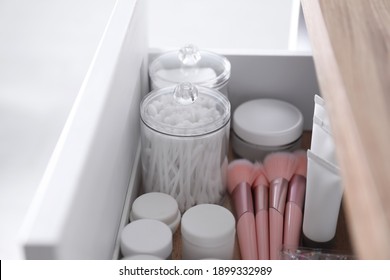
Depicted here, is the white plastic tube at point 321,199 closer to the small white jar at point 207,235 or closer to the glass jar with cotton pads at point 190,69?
the small white jar at point 207,235

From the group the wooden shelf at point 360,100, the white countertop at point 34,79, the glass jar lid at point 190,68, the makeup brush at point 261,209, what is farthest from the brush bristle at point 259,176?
the white countertop at point 34,79

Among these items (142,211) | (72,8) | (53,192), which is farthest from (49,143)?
(53,192)

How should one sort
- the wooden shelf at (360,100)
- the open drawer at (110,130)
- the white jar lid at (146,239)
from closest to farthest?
the wooden shelf at (360,100) → the open drawer at (110,130) → the white jar lid at (146,239)

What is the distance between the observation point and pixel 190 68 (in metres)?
0.73

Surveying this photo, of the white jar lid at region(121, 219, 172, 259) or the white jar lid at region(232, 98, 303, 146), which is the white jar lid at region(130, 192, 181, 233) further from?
the white jar lid at region(232, 98, 303, 146)

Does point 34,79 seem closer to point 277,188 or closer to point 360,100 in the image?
point 277,188

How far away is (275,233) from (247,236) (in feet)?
0.09

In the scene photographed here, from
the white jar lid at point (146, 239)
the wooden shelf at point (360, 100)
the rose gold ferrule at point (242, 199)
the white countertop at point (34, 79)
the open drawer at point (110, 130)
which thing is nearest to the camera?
the wooden shelf at point (360, 100)

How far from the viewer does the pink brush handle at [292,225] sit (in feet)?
1.97

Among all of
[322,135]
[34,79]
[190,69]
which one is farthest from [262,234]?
[34,79]

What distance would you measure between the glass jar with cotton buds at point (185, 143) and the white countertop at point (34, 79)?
418 millimetres

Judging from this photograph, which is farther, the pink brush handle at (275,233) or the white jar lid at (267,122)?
the white jar lid at (267,122)
